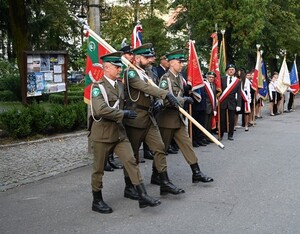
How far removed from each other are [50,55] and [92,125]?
769 centimetres

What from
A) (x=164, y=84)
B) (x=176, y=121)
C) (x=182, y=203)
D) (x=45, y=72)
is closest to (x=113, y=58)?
(x=164, y=84)

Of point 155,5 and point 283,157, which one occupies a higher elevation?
point 155,5

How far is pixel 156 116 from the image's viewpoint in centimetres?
666

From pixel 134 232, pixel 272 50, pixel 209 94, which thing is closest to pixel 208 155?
pixel 209 94

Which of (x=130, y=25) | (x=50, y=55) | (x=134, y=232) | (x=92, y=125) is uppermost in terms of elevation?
(x=130, y=25)

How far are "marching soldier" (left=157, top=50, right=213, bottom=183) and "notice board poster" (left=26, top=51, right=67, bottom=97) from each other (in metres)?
6.32

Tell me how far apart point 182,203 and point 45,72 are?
7866mm

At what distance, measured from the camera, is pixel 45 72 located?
40.5ft

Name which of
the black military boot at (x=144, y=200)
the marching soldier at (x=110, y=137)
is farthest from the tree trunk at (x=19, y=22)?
the black military boot at (x=144, y=200)

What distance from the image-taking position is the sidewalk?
729 cm

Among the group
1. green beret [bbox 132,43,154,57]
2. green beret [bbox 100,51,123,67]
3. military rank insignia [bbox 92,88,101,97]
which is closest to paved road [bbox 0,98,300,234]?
military rank insignia [bbox 92,88,101,97]

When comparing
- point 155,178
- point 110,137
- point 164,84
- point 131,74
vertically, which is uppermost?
point 131,74

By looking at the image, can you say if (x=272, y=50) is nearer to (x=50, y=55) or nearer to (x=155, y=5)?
(x=155, y=5)

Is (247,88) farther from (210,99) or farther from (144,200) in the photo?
(144,200)
